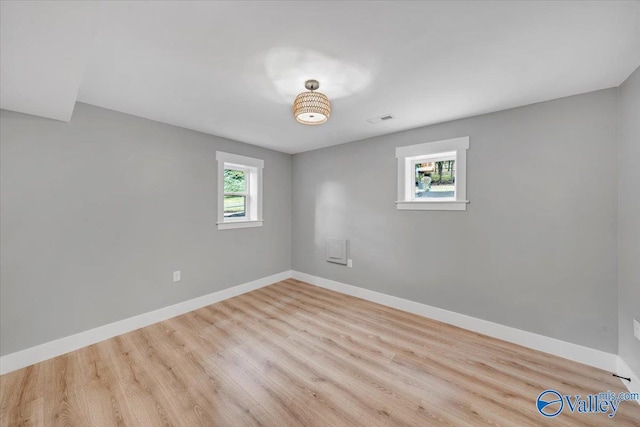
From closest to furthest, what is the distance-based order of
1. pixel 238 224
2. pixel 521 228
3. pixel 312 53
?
pixel 312 53, pixel 521 228, pixel 238 224

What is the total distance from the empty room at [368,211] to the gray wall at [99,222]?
0.02m

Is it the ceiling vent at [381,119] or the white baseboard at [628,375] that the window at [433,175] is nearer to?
the ceiling vent at [381,119]

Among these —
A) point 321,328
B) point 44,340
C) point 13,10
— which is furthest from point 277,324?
point 13,10

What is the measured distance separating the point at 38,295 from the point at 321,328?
2660 millimetres

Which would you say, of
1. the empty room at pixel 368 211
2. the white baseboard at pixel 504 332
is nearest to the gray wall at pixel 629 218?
the empty room at pixel 368 211

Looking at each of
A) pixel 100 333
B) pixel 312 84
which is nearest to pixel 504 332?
pixel 312 84

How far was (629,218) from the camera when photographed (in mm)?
1864

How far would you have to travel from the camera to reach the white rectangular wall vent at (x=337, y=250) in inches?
151

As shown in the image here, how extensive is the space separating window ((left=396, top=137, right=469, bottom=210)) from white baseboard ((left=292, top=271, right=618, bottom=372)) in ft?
4.14

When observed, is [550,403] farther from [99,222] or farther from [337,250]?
[99,222]

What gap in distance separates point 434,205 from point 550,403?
75.4 inches

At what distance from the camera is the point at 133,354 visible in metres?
2.23

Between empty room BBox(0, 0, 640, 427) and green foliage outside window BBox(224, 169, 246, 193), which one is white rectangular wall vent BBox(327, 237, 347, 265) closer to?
empty room BBox(0, 0, 640, 427)

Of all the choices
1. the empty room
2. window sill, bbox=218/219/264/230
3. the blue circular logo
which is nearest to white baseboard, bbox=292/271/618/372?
the empty room
